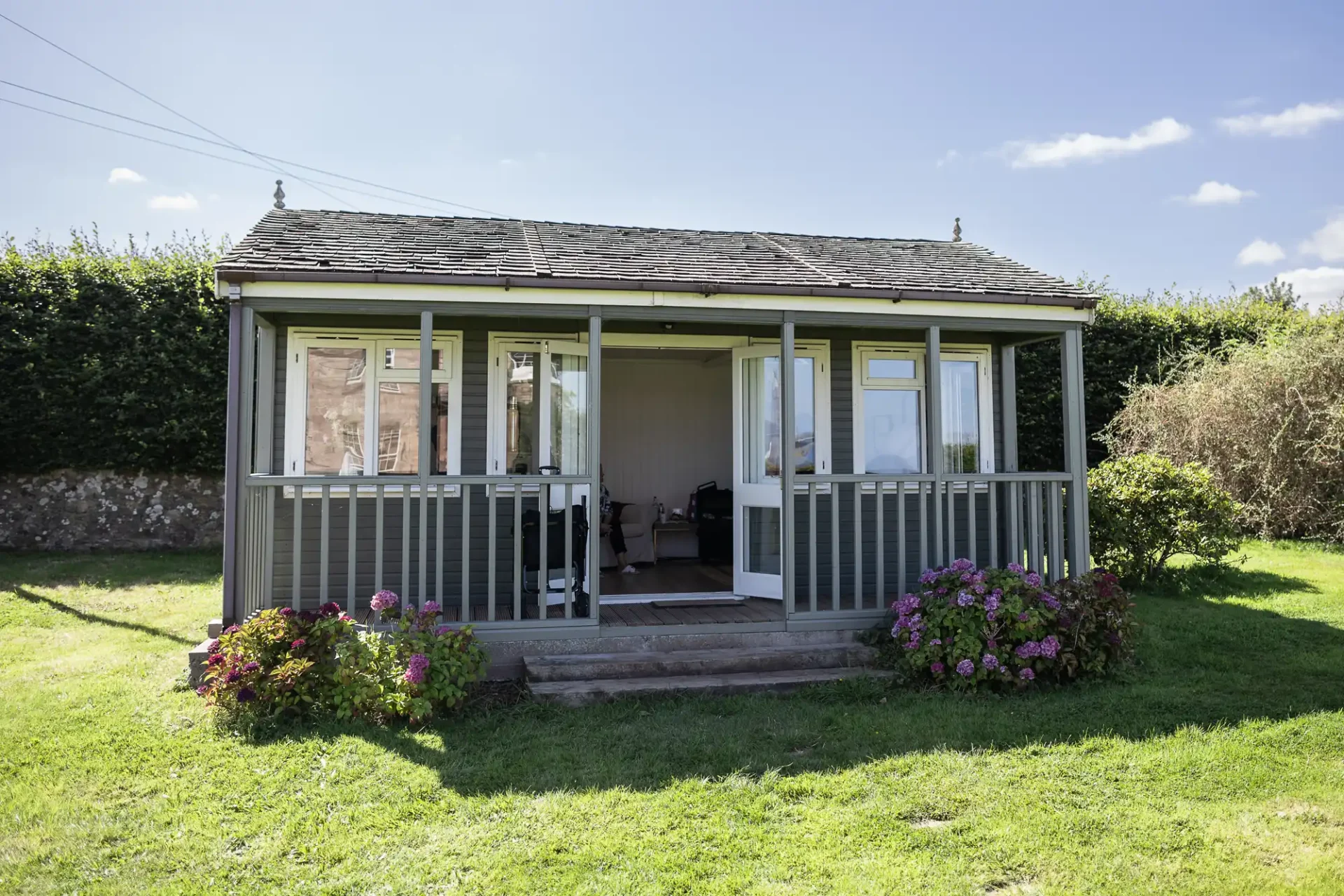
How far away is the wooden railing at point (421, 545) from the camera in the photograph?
5.60 metres

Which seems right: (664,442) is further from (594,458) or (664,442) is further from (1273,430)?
(1273,430)

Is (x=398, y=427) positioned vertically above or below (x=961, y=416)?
below

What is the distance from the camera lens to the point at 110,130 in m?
12.4

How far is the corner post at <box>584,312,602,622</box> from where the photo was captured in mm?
5785

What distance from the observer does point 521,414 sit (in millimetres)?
7000

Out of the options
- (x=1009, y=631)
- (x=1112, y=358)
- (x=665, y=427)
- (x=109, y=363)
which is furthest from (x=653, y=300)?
(x=1112, y=358)

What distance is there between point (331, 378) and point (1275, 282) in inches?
1576

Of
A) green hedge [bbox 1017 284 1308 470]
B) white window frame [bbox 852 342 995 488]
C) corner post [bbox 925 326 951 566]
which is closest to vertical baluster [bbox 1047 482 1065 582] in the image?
corner post [bbox 925 326 951 566]

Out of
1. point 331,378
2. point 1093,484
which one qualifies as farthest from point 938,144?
point 331,378

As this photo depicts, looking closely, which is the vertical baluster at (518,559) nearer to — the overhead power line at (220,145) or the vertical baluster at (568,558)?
the vertical baluster at (568,558)

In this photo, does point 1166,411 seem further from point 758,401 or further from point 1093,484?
point 758,401

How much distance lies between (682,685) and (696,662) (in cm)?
28

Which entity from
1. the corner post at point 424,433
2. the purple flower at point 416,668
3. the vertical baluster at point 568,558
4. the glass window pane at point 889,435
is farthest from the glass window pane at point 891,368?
the purple flower at point 416,668

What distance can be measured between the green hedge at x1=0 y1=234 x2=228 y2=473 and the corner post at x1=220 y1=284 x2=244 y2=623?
603 cm
